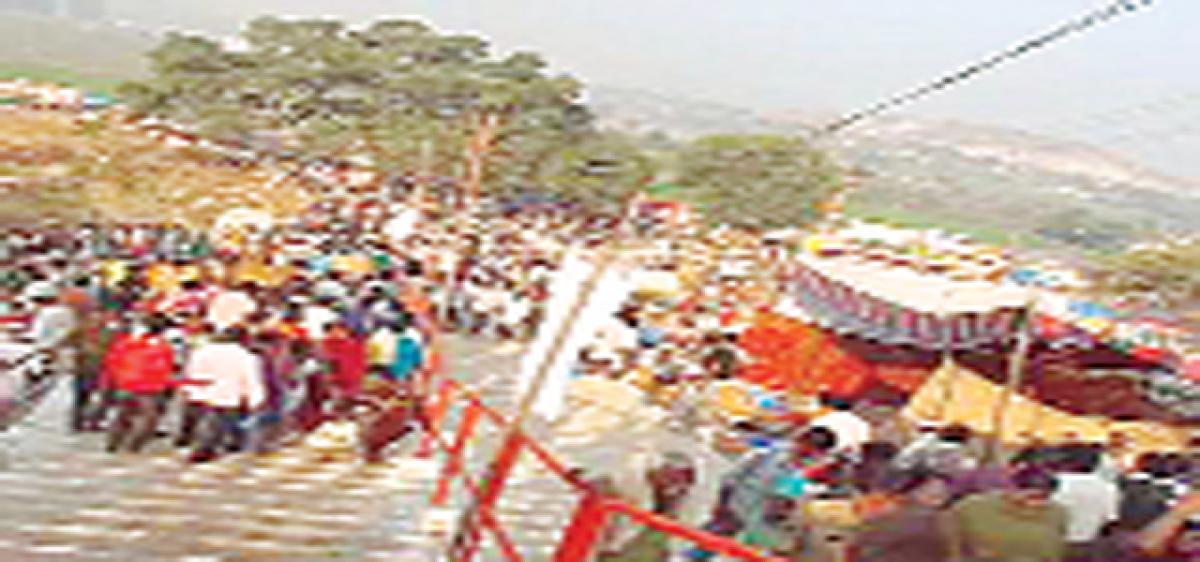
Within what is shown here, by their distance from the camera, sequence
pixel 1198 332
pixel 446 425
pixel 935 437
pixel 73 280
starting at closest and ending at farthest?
1. pixel 935 437
2. pixel 446 425
3. pixel 73 280
4. pixel 1198 332

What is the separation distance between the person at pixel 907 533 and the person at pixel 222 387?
367 centimetres

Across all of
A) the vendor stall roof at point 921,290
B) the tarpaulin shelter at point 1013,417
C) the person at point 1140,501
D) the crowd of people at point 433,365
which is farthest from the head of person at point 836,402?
the person at point 1140,501

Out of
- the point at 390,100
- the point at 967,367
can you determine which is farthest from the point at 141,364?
the point at 390,100

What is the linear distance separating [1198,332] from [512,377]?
9275mm

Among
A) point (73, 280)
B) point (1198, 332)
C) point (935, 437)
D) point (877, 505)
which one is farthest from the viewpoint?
point (1198, 332)

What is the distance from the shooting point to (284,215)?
17.6m

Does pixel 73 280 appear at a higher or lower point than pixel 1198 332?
higher

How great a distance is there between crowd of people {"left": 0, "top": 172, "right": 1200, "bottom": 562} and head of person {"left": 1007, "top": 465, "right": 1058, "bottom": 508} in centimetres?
1

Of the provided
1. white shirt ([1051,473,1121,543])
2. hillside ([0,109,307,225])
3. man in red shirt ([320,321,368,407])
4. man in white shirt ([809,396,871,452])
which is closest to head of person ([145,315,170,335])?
man in red shirt ([320,321,368,407])

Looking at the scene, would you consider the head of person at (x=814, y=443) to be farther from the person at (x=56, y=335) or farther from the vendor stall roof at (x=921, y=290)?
the person at (x=56, y=335)

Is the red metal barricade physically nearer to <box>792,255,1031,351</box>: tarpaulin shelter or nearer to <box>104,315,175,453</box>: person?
<box>104,315,175,453</box>: person

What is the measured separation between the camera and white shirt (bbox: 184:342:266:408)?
6113 mm

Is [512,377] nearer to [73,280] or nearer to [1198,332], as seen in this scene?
[73,280]

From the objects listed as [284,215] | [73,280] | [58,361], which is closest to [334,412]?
[58,361]
